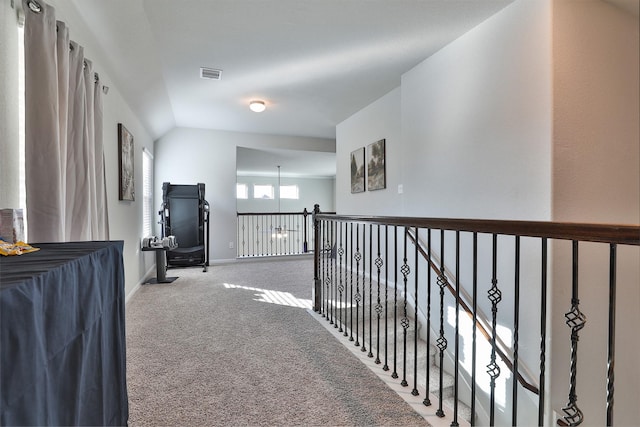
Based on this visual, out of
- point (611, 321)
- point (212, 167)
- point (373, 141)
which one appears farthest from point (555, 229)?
point (212, 167)

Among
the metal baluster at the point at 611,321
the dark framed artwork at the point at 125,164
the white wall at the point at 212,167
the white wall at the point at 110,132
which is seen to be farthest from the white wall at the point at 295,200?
the metal baluster at the point at 611,321

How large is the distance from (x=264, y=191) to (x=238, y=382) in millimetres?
10567

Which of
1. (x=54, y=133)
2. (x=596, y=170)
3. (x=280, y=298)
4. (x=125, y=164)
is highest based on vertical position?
(x=125, y=164)

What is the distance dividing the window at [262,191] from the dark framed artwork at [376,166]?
26.1ft

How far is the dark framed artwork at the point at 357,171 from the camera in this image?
4.81 metres

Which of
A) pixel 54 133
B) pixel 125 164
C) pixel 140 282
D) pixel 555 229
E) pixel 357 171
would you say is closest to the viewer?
pixel 555 229

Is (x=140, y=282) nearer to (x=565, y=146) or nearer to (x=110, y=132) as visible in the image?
(x=110, y=132)

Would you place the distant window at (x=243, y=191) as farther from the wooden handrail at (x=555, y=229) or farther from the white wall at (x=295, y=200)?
the wooden handrail at (x=555, y=229)

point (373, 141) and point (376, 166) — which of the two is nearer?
point (376, 166)

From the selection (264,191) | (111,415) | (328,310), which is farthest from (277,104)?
(264,191)

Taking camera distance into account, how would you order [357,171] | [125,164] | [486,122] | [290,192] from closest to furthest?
[486,122] < [125,164] < [357,171] < [290,192]

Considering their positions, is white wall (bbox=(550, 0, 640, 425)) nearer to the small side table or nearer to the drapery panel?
the drapery panel

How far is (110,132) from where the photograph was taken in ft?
10.4

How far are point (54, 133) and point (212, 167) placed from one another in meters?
4.34
